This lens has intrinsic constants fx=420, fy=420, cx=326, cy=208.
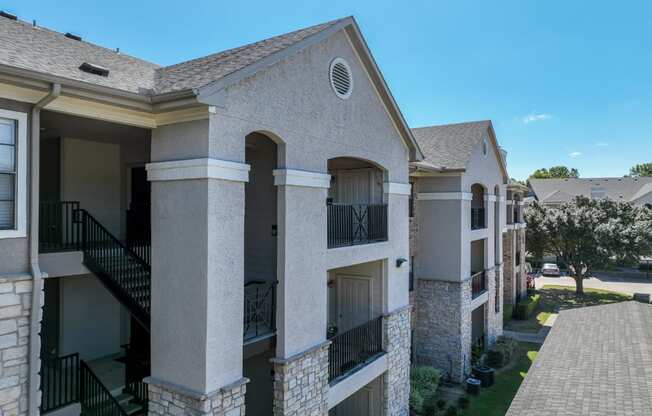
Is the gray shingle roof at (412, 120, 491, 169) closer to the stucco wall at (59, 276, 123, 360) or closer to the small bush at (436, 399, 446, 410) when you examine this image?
the small bush at (436, 399, 446, 410)

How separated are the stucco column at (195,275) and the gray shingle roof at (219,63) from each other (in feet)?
3.08

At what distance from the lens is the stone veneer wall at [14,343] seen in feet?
19.8

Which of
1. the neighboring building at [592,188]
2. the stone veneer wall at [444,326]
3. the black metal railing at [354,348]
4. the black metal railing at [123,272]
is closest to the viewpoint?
the black metal railing at [123,272]

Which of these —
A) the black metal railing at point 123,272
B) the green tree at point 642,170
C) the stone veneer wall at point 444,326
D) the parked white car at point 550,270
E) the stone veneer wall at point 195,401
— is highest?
the green tree at point 642,170

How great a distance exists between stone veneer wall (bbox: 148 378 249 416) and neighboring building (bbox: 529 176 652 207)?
201ft

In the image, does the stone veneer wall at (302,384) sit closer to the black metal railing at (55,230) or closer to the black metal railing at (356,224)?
the black metal railing at (356,224)

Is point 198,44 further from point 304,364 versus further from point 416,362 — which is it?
point 416,362

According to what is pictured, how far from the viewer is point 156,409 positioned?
773 cm

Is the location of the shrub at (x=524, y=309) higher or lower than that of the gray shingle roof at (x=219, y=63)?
lower

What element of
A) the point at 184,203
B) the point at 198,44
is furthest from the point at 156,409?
the point at 198,44

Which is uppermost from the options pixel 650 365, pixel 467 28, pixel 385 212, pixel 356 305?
pixel 467 28

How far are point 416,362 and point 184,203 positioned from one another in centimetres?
1484

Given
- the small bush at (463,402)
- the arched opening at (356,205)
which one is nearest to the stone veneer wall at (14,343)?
the arched opening at (356,205)

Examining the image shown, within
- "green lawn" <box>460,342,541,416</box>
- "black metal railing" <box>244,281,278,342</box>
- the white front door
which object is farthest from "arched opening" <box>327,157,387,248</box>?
"green lawn" <box>460,342,541,416</box>
